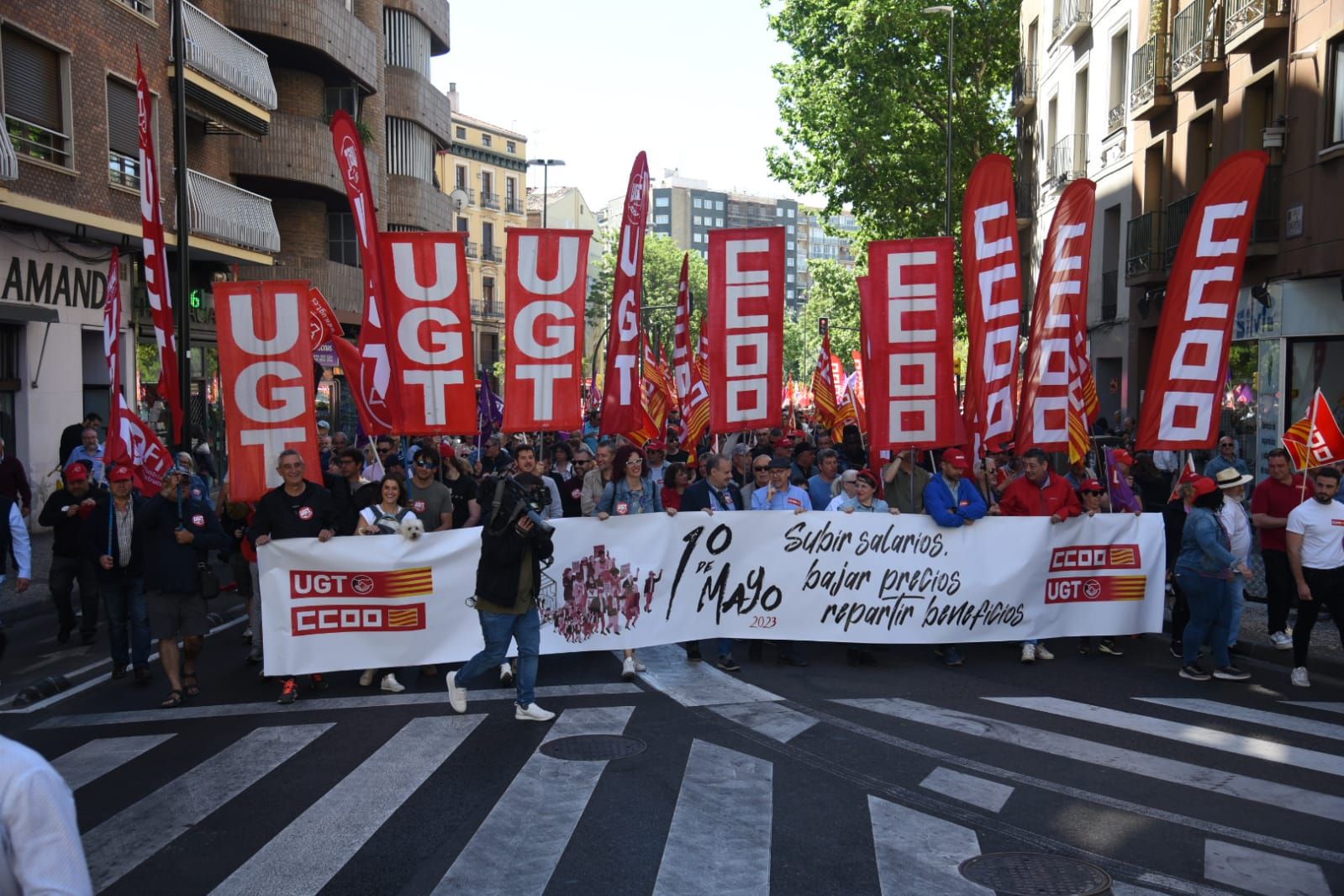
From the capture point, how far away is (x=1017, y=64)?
121 ft

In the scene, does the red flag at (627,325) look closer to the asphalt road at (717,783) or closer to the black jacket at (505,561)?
the asphalt road at (717,783)

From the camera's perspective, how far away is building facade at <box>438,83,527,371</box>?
75.4 m

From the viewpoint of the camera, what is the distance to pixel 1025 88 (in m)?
34.7

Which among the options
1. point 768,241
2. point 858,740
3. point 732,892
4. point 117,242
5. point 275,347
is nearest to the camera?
point 732,892

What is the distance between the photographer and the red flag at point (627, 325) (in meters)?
11.3

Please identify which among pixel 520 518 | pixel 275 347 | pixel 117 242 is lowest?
pixel 520 518

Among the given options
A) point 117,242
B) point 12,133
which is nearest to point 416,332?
point 12,133

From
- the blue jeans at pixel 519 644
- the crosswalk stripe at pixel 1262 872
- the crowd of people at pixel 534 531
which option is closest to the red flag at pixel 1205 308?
the crowd of people at pixel 534 531

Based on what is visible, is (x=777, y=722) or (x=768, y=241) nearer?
(x=777, y=722)

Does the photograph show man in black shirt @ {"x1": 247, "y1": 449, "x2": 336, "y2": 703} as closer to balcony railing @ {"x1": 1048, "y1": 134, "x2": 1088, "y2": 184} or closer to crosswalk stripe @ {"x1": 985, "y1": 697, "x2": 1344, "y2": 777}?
crosswalk stripe @ {"x1": 985, "y1": 697, "x2": 1344, "y2": 777}

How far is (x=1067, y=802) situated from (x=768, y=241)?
20.0 feet

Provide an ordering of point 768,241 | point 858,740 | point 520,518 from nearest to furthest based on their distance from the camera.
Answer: point 858,740 → point 520,518 → point 768,241

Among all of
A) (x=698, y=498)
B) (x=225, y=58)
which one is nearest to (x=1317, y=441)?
(x=698, y=498)

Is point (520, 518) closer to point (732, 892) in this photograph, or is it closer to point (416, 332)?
point (416, 332)
